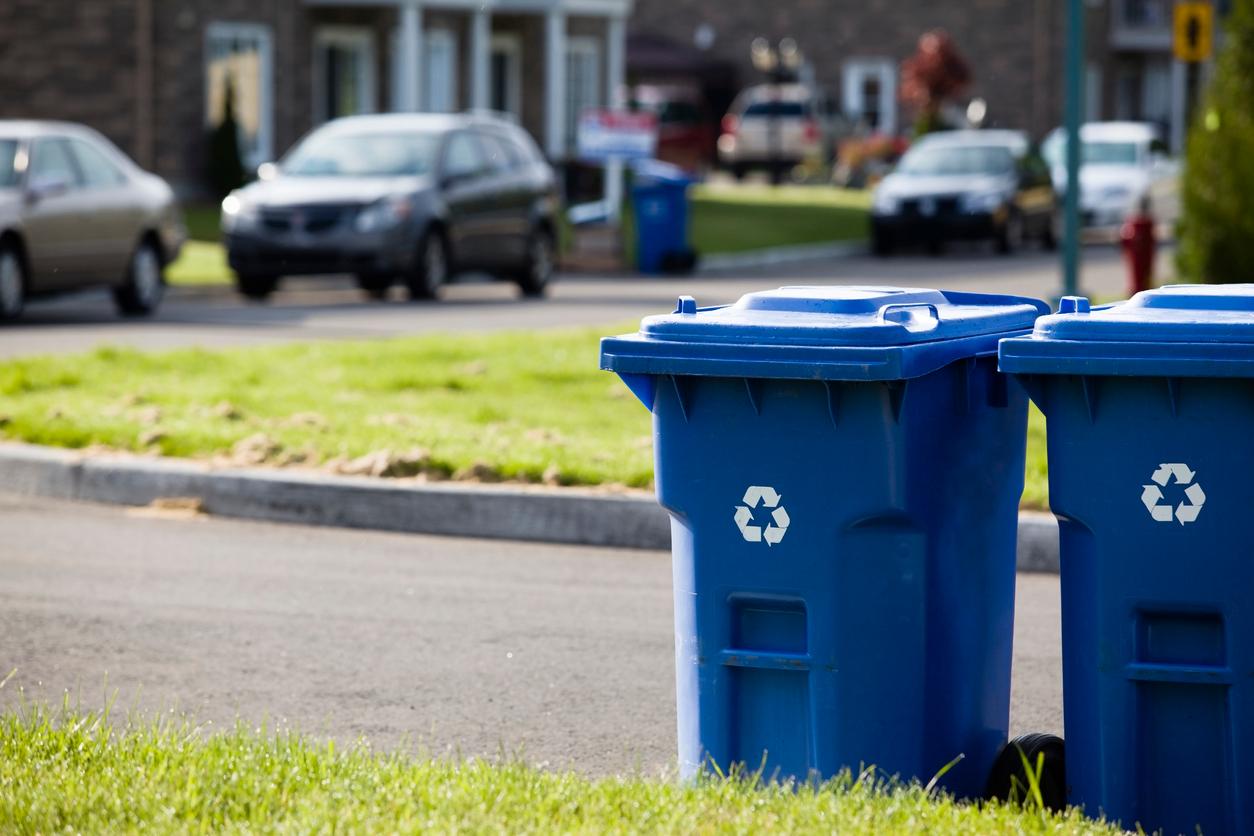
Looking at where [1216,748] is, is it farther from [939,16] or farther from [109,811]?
[939,16]

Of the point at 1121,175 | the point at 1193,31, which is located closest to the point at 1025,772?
the point at 1193,31

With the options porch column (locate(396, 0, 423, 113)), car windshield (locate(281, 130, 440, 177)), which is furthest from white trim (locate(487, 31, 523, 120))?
car windshield (locate(281, 130, 440, 177))

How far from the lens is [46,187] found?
664 inches

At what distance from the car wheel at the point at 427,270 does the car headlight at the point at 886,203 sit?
32.5ft

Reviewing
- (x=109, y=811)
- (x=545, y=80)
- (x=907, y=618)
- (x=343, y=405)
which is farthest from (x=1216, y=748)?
(x=545, y=80)

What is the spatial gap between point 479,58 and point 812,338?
3315 cm

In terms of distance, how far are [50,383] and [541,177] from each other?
10.9m

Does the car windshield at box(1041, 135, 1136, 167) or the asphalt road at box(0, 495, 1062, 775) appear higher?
the car windshield at box(1041, 135, 1136, 167)

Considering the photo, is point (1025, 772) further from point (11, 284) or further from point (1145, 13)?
point (1145, 13)

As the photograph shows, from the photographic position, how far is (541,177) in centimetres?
2203

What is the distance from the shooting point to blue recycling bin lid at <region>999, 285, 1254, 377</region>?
4.26 meters

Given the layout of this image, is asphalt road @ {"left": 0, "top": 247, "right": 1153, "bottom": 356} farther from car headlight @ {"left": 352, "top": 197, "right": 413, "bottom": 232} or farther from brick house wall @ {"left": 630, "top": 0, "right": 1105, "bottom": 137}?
brick house wall @ {"left": 630, "top": 0, "right": 1105, "bottom": 137}

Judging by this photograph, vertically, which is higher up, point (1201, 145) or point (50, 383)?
point (1201, 145)

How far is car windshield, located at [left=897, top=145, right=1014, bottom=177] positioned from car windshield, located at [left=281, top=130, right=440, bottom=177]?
35.7ft
